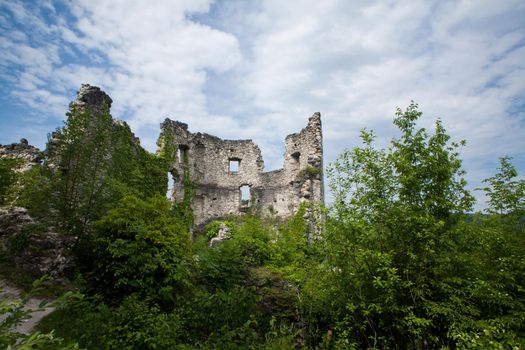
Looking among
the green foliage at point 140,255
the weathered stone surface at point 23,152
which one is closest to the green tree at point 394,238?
the green foliage at point 140,255

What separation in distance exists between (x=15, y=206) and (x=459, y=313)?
1112 cm

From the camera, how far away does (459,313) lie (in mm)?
5953

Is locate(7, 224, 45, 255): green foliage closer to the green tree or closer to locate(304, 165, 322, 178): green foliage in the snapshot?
the green tree

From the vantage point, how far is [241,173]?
2461cm

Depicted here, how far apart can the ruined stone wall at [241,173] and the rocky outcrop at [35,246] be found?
1157 cm

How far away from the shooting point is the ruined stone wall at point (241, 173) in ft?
68.3

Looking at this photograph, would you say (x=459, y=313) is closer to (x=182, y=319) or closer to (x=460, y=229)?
(x=460, y=229)

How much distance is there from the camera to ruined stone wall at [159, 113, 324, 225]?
20.8 metres

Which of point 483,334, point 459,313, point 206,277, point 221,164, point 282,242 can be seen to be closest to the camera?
point 483,334

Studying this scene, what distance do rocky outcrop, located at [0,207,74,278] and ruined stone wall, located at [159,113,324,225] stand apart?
37.9ft

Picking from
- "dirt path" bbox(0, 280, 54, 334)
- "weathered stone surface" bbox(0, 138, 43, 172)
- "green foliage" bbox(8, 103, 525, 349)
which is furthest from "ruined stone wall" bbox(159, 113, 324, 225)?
"dirt path" bbox(0, 280, 54, 334)

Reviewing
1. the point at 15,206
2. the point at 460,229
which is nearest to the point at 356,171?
the point at 460,229

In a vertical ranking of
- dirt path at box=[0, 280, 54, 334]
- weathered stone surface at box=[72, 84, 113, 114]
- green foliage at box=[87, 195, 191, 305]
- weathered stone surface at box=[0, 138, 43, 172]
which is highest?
weathered stone surface at box=[72, 84, 113, 114]

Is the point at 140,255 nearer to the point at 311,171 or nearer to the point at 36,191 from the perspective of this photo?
the point at 36,191
